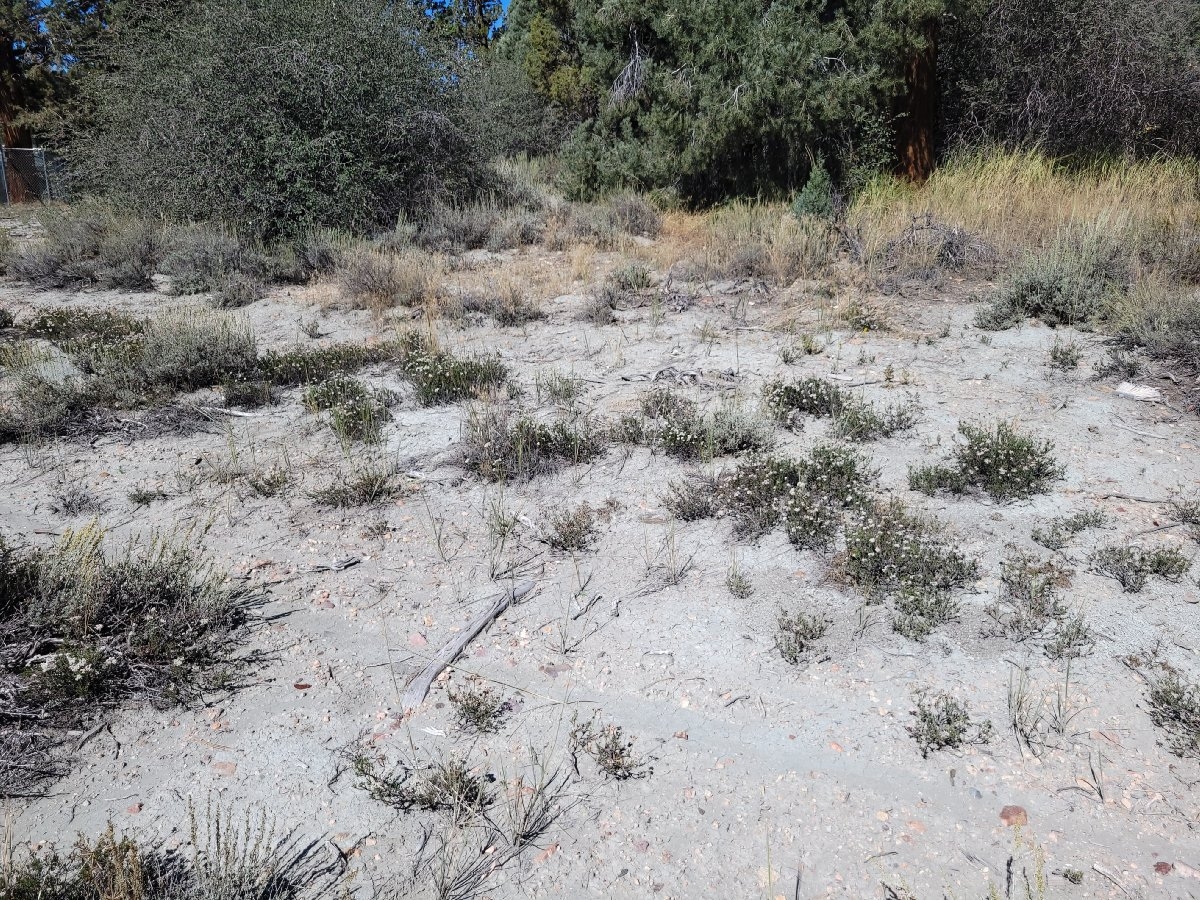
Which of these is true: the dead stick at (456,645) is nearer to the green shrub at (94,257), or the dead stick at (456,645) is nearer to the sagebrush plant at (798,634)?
the sagebrush plant at (798,634)

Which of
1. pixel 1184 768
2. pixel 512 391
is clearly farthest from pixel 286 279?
pixel 1184 768

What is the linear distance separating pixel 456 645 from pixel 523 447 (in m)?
1.82

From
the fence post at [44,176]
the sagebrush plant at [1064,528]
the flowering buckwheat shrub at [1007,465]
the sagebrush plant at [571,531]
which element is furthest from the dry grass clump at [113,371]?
the fence post at [44,176]

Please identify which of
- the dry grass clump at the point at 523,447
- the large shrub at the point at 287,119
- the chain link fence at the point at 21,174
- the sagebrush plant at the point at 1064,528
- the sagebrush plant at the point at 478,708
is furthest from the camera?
the chain link fence at the point at 21,174

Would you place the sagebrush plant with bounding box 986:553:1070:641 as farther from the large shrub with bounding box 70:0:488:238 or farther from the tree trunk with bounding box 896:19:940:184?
the large shrub with bounding box 70:0:488:238

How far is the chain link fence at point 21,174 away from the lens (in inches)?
810

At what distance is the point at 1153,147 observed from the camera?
37.9 ft

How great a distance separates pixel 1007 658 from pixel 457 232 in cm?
995

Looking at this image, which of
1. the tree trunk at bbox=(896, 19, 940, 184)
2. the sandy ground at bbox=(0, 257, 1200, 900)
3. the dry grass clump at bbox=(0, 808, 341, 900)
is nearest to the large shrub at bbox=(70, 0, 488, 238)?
the tree trunk at bbox=(896, 19, 940, 184)

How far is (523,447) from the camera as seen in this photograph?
5402 mm

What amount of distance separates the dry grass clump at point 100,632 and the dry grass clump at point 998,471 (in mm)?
3802

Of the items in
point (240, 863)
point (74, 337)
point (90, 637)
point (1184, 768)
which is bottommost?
point (1184, 768)

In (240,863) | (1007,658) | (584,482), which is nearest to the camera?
(240,863)

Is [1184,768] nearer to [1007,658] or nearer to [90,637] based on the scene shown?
[1007,658]
